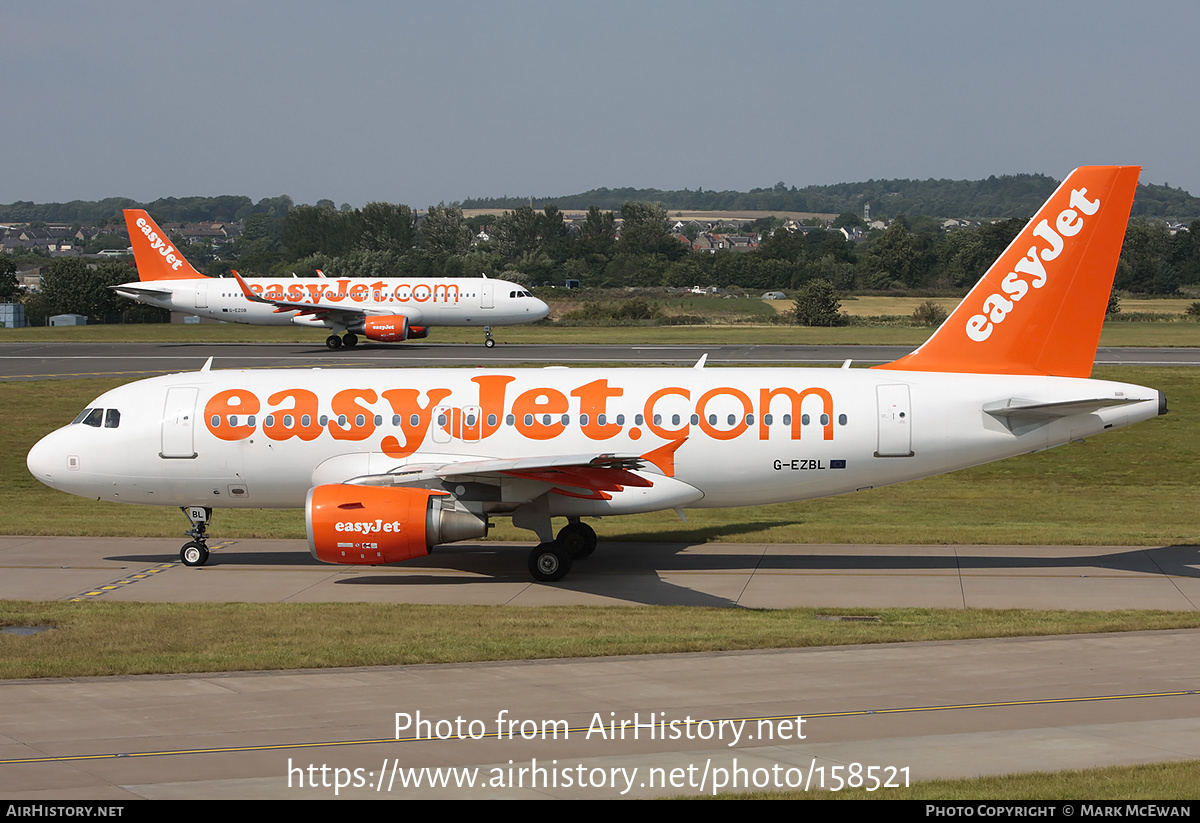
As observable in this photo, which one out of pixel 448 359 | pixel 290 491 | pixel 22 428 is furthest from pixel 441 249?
pixel 290 491

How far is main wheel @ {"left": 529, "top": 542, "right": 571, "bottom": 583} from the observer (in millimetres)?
23984

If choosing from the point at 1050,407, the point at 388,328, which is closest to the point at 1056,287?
the point at 1050,407

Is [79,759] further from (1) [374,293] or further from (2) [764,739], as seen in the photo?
(1) [374,293]

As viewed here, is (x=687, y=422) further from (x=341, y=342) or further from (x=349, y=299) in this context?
(x=349, y=299)

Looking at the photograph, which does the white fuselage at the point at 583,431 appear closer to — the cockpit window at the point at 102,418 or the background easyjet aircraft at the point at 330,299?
the cockpit window at the point at 102,418

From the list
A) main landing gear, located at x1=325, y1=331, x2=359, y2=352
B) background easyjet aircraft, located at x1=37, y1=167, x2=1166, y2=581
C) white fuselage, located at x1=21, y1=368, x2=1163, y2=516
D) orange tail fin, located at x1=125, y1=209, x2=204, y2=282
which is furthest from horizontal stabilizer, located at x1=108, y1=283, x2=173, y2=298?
background easyjet aircraft, located at x1=37, y1=167, x2=1166, y2=581

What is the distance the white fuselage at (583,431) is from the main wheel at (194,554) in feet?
3.12

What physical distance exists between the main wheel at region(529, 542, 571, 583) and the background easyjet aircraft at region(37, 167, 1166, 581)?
0.15ft

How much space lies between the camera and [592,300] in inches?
4801

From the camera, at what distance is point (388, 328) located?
2842 inches

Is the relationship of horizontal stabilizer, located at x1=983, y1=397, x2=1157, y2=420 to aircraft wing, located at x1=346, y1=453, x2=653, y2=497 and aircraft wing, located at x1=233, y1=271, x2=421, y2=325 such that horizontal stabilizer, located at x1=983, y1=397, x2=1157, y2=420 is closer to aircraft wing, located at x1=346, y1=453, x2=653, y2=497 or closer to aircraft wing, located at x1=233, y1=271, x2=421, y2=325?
aircraft wing, located at x1=346, y1=453, x2=653, y2=497

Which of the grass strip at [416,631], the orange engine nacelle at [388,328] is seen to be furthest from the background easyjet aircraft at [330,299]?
the grass strip at [416,631]

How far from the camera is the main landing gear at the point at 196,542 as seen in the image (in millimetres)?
25453

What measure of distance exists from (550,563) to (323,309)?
52743mm
